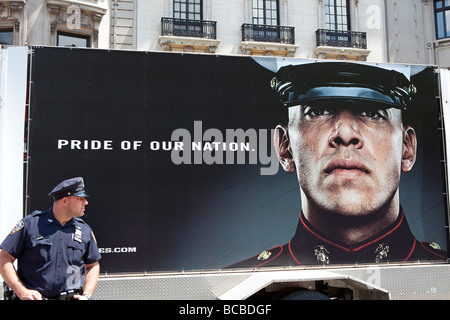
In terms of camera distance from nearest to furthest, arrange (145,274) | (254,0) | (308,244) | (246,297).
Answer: (246,297) → (145,274) → (308,244) → (254,0)

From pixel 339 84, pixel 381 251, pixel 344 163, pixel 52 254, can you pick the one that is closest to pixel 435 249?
pixel 381 251

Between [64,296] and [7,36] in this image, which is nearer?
[64,296]

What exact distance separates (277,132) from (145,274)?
2.50 metres

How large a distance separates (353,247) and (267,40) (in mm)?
18339

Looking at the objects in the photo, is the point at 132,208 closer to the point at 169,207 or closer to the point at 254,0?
the point at 169,207

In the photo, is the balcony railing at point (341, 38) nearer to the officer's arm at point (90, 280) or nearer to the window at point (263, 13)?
the window at point (263, 13)

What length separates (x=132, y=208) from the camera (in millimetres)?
5582

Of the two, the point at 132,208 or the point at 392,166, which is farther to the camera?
the point at 392,166

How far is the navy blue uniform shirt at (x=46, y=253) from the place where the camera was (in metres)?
3.74

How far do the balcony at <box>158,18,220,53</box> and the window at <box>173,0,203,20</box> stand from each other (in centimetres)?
62

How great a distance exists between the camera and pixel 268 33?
22953mm

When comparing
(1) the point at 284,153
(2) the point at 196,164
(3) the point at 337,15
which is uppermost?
(3) the point at 337,15

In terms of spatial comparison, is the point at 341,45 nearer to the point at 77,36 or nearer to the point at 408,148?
the point at 77,36
